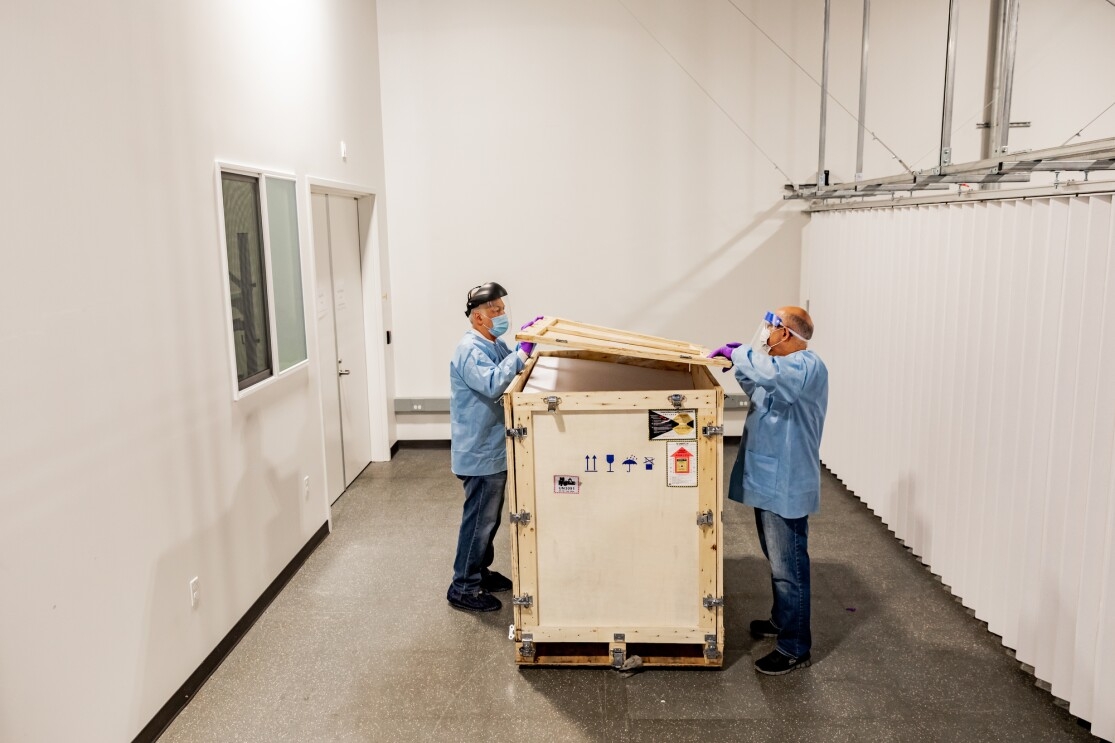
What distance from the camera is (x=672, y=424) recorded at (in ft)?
11.3

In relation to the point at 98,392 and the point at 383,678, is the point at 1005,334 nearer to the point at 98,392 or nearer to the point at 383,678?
the point at 383,678

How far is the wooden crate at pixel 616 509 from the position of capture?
11.3 ft

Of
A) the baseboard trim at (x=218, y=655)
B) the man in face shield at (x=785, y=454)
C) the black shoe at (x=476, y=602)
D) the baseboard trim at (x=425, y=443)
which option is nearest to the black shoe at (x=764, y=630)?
the man in face shield at (x=785, y=454)

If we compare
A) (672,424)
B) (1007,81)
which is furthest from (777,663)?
(1007,81)

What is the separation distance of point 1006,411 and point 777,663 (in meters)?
1.52

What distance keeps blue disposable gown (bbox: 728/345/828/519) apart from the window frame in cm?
239

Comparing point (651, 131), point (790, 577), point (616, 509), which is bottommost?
point (790, 577)

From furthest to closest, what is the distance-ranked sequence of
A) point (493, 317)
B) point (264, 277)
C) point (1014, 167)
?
point (264, 277) < point (493, 317) < point (1014, 167)

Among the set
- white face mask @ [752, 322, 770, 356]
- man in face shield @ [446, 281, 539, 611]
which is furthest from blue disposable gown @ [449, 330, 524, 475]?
white face mask @ [752, 322, 770, 356]

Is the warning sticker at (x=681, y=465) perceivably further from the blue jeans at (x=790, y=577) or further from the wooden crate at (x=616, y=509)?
the blue jeans at (x=790, y=577)

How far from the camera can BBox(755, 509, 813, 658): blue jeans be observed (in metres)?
3.65

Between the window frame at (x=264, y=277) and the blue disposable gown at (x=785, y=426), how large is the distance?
2.39 metres

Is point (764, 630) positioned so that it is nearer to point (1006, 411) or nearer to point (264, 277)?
point (1006, 411)

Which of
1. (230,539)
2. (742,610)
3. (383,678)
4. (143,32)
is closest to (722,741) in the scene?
(742,610)
